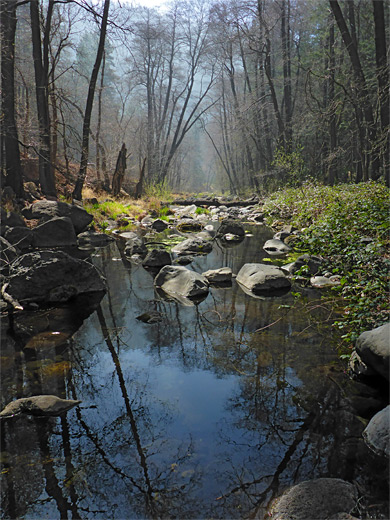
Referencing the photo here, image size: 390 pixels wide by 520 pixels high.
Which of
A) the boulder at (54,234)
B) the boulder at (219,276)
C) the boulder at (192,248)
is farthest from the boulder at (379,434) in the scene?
the boulder at (54,234)

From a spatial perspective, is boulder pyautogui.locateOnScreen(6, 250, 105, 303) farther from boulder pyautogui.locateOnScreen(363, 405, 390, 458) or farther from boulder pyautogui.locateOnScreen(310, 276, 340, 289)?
boulder pyautogui.locateOnScreen(363, 405, 390, 458)

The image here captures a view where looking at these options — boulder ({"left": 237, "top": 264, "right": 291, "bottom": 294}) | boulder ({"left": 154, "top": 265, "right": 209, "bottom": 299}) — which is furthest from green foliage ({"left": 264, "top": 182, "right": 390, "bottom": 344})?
boulder ({"left": 154, "top": 265, "right": 209, "bottom": 299})

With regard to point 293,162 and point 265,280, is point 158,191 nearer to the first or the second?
point 293,162

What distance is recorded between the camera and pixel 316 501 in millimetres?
1835

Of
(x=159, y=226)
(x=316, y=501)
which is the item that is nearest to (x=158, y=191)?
(x=159, y=226)

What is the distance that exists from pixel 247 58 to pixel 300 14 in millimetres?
6360

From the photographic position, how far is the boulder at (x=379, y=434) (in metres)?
2.18

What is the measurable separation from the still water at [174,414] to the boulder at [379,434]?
0.06m

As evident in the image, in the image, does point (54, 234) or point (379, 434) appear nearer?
point (379, 434)

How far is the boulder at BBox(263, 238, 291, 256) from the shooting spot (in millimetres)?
7964

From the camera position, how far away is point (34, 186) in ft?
38.2

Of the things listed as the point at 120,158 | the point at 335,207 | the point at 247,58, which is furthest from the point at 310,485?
the point at 247,58

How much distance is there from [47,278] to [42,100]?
833 cm

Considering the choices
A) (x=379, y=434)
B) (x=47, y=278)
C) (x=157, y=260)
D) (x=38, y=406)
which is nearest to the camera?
(x=379, y=434)
